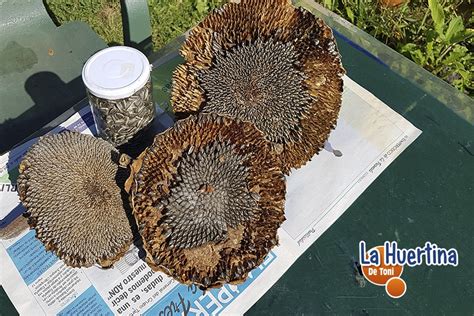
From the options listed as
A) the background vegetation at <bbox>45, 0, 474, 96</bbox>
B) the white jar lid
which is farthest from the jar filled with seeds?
the background vegetation at <bbox>45, 0, 474, 96</bbox>

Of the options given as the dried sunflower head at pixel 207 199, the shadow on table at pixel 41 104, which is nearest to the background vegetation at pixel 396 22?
the shadow on table at pixel 41 104

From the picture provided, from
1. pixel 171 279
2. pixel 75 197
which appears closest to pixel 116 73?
pixel 75 197

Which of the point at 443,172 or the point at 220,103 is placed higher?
the point at 220,103

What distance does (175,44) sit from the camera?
1573 mm

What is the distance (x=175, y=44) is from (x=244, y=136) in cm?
59

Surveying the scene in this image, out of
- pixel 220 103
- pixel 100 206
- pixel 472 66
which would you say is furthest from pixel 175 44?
pixel 472 66

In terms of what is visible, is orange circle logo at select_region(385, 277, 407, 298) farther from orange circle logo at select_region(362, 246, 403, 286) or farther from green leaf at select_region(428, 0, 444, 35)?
green leaf at select_region(428, 0, 444, 35)

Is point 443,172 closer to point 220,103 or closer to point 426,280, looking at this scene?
point 426,280

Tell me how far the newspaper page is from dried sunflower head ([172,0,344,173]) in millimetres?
128

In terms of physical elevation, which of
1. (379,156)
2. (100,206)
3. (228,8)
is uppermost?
A: (228,8)

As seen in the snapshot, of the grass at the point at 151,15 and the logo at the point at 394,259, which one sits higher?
the logo at the point at 394,259

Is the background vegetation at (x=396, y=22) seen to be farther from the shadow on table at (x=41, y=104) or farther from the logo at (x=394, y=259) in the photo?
the logo at (x=394, y=259)

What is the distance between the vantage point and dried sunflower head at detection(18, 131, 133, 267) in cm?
105

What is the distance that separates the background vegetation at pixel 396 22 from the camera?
1.83m
